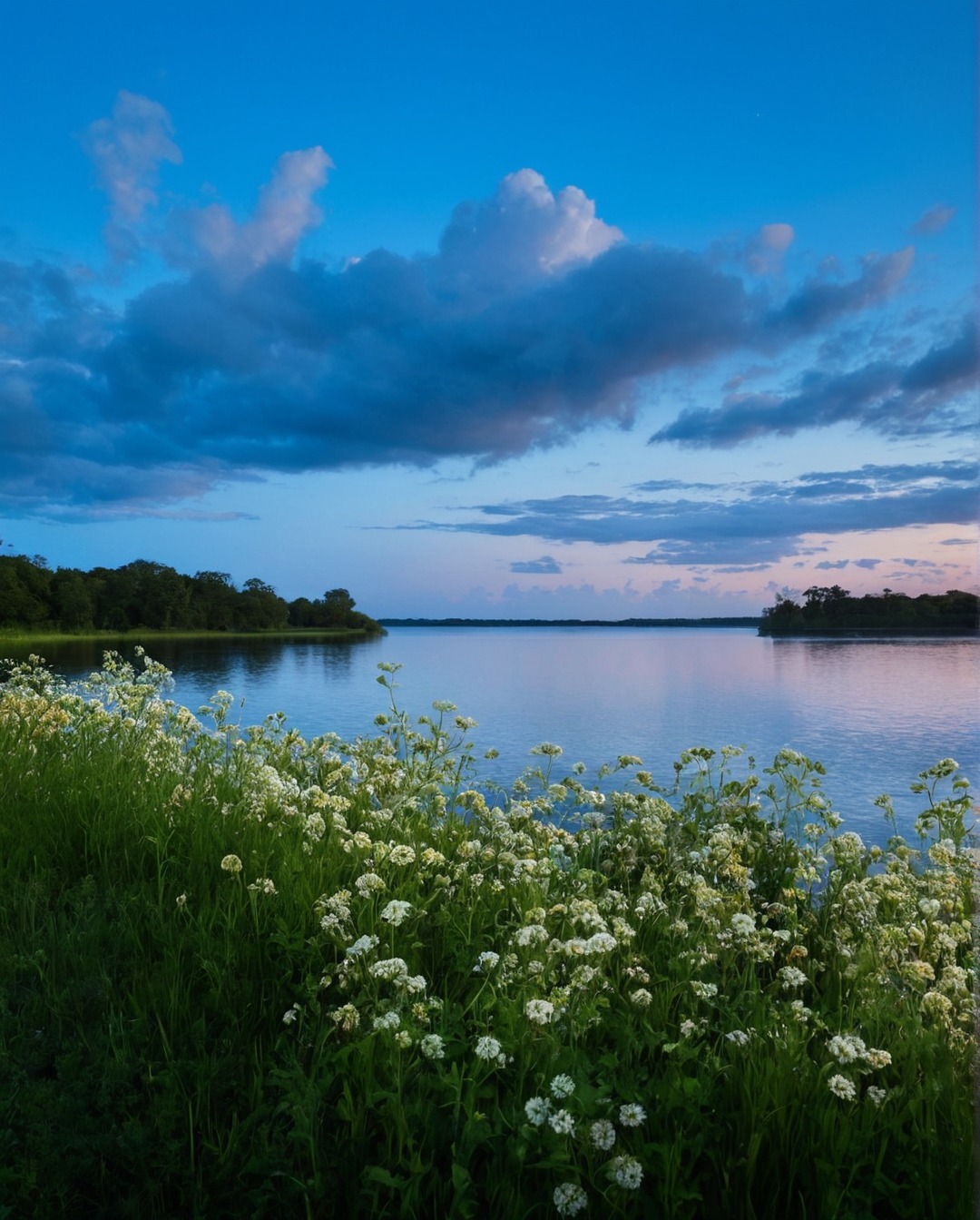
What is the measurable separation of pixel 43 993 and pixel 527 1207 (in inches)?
116

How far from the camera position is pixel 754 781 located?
8875 millimetres

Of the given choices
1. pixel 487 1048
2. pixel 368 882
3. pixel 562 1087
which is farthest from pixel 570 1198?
pixel 368 882

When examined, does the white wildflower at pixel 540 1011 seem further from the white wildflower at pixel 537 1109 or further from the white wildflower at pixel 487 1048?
the white wildflower at pixel 537 1109

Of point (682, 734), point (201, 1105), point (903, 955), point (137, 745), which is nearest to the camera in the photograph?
point (201, 1105)

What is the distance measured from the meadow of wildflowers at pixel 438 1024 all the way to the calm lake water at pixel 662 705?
3463 millimetres

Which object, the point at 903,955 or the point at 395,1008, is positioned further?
the point at 903,955

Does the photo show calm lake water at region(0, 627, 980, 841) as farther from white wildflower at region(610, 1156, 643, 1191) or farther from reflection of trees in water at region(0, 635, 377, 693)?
white wildflower at region(610, 1156, 643, 1191)

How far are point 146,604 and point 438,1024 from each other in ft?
135

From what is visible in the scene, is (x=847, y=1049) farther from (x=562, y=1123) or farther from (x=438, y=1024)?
(x=438, y=1024)

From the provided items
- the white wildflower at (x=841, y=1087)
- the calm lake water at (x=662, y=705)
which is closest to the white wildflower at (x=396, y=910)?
the white wildflower at (x=841, y=1087)

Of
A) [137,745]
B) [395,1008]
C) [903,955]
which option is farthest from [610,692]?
[395,1008]

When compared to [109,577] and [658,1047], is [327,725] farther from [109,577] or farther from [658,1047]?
[109,577]

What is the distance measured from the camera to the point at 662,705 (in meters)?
25.5

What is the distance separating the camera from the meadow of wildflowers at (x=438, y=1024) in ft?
10.2
